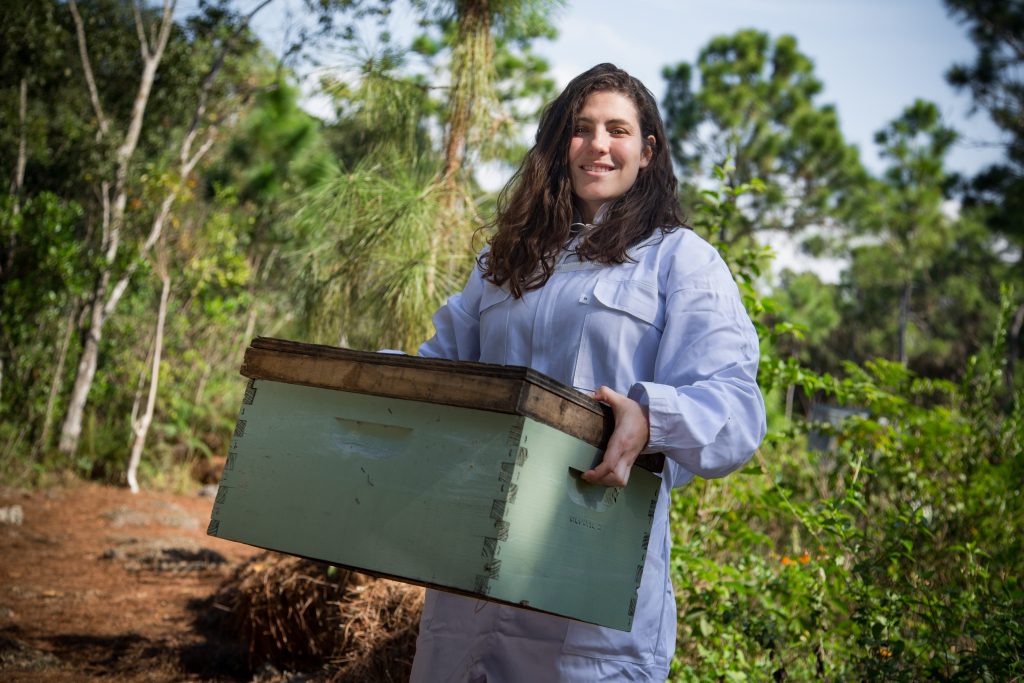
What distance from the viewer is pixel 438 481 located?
1298 mm

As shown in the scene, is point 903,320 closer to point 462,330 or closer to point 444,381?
point 462,330

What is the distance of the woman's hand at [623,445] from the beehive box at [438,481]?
0.03 meters

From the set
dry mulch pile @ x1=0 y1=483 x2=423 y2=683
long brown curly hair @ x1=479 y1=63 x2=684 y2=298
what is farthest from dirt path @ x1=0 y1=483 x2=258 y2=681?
long brown curly hair @ x1=479 y1=63 x2=684 y2=298

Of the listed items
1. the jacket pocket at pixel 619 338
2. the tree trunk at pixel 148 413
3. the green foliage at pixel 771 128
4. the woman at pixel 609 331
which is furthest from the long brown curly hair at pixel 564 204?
the green foliage at pixel 771 128

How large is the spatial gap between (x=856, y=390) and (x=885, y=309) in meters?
25.1

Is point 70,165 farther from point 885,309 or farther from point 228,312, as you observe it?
point 885,309

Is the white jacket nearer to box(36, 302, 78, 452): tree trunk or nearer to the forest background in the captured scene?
the forest background

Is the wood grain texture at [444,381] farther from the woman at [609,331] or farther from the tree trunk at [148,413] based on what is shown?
the tree trunk at [148,413]

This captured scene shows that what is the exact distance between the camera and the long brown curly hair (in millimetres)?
1688

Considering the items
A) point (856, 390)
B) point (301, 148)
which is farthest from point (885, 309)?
point (856, 390)

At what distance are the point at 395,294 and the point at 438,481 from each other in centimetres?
290

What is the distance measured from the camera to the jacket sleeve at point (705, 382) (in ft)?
4.40

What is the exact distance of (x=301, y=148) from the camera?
48.2ft

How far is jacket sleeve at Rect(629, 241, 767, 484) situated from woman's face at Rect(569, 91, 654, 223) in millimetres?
262
